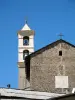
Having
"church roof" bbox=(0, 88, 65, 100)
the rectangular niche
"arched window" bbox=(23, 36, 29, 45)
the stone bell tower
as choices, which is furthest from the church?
"church roof" bbox=(0, 88, 65, 100)

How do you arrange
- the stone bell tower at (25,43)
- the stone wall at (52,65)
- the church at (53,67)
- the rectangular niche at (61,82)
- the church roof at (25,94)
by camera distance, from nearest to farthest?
1. the church roof at (25,94)
2. the rectangular niche at (61,82)
3. the church at (53,67)
4. the stone wall at (52,65)
5. the stone bell tower at (25,43)

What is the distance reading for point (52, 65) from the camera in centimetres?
3797

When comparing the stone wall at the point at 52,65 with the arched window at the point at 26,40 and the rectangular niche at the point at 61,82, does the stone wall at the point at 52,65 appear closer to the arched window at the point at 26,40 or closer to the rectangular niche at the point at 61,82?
the rectangular niche at the point at 61,82

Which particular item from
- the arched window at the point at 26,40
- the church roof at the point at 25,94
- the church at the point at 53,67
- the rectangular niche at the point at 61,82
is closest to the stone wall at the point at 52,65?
the church at the point at 53,67

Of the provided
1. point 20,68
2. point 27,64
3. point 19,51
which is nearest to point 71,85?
point 27,64

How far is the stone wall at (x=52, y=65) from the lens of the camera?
3769cm

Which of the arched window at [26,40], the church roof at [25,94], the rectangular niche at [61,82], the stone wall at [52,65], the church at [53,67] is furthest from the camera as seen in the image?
the arched window at [26,40]

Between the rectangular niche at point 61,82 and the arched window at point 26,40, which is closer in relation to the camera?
the rectangular niche at point 61,82

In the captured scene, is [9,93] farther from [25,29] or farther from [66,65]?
[25,29]

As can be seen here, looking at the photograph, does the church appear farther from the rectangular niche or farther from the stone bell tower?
the stone bell tower

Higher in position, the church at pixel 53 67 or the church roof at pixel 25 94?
the church at pixel 53 67

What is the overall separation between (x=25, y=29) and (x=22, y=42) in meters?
2.11

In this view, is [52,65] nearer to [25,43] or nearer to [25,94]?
[25,43]

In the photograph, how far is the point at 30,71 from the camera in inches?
1506
